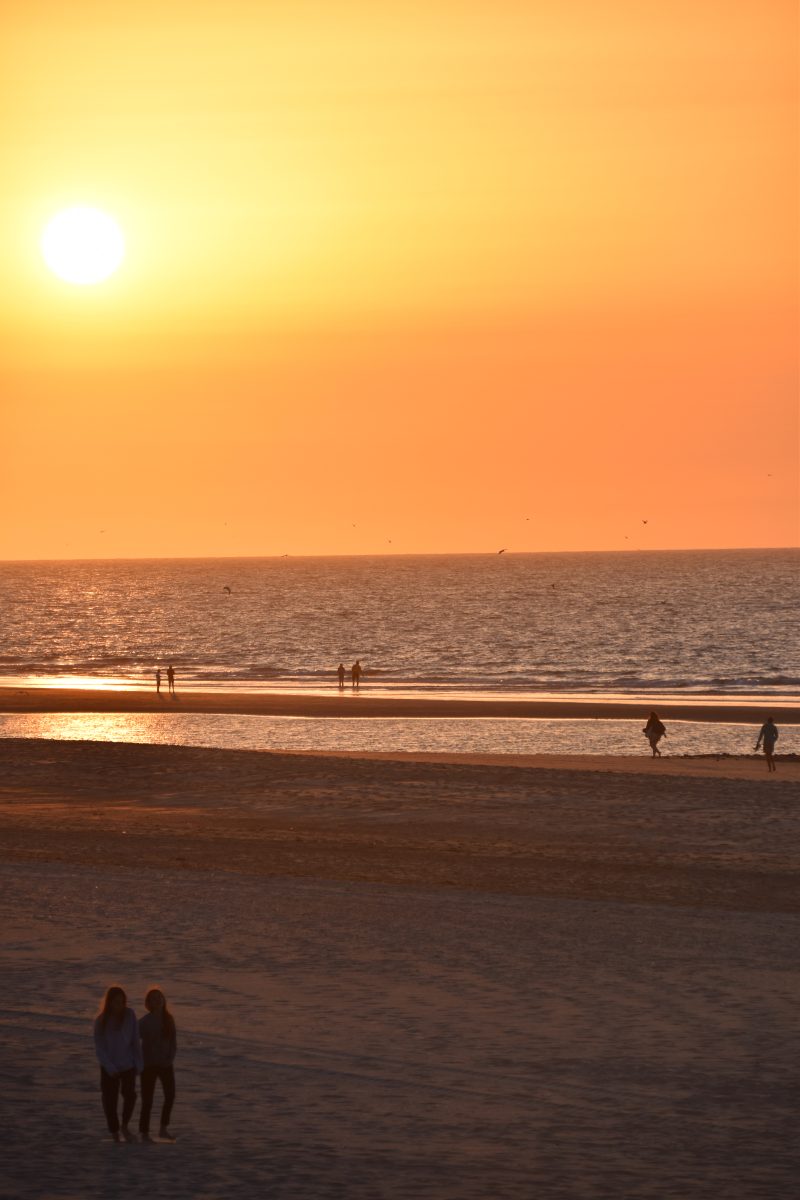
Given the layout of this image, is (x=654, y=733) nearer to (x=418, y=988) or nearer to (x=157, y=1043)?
(x=418, y=988)

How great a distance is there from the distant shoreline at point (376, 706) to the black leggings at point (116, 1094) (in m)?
49.9

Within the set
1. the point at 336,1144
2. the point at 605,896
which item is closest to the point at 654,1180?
the point at 336,1144

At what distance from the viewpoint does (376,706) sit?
6844 centimetres

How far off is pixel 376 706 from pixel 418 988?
50.3 metres

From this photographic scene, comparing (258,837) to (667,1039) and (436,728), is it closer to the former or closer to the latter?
(667,1039)

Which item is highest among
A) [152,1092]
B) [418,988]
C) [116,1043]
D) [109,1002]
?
[109,1002]

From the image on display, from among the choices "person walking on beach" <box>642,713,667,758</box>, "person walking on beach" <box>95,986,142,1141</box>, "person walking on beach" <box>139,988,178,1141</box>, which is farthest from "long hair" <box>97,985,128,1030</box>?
"person walking on beach" <box>642,713,667,758</box>

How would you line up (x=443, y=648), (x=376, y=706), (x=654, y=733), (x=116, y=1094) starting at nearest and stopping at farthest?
(x=116, y=1094), (x=654, y=733), (x=376, y=706), (x=443, y=648)

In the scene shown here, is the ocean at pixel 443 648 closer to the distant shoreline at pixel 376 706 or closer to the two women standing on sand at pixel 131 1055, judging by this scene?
the distant shoreline at pixel 376 706

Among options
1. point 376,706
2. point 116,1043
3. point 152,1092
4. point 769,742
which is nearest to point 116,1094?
point 152,1092

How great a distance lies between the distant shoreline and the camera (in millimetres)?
63844

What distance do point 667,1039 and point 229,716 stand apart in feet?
160

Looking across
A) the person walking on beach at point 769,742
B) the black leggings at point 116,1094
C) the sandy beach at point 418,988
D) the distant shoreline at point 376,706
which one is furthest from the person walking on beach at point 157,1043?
the distant shoreline at point 376,706

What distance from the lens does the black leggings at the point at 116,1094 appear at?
40.9ft
